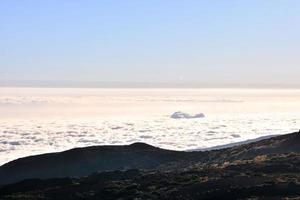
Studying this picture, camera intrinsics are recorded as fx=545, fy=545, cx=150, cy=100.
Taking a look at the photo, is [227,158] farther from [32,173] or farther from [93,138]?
[93,138]

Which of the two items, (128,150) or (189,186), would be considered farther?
(128,150)

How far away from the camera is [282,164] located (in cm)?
4941

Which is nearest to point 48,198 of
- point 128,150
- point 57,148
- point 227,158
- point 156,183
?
point 156,183

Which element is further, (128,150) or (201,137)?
(201,137)

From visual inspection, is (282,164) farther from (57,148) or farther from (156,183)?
(57,148)

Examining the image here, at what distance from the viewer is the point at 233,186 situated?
133ft

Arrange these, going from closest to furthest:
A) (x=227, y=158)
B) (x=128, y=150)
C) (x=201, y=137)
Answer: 1. (x=227, y=158)
2. (x=128, y=150)
3. (x=201, y=137)

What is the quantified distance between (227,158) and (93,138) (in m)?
120

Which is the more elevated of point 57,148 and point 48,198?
point 48,198

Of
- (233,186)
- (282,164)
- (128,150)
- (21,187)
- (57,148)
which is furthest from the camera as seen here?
(57,148)

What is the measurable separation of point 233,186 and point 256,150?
96.9ft

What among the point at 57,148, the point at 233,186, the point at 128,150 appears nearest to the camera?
the point at 233,186

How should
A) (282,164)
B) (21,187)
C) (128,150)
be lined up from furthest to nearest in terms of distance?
(128,150)
(21,187)
(282,164)

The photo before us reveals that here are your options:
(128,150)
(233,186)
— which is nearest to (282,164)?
(233,186)
